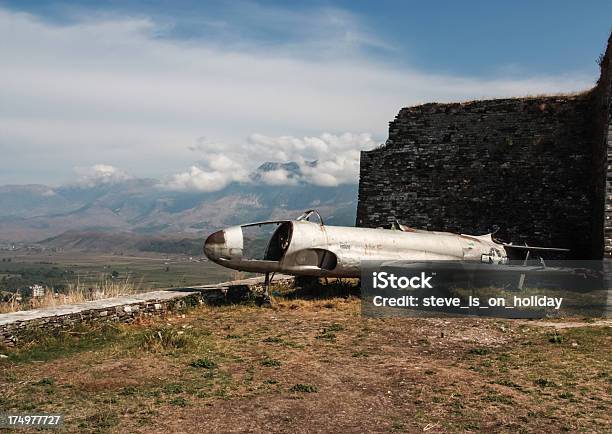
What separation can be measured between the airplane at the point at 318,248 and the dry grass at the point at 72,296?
2724 mm

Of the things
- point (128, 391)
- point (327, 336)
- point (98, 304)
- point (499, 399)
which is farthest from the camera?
point (98, 304)

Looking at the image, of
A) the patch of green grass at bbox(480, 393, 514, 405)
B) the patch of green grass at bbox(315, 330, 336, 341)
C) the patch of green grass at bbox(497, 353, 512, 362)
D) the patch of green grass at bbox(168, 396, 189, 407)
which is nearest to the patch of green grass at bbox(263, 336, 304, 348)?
the patch of green grass at bbox(315, 330, 336, 341)

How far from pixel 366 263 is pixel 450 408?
25.1 ft

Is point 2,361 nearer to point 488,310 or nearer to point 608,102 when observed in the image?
point 488,310

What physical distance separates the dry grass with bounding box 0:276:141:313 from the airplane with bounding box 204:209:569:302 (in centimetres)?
272

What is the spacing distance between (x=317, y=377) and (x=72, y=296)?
24.8ft

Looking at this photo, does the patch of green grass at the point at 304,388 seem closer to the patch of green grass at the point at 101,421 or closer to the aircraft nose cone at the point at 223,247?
the patch of green grass at the point at 101,421

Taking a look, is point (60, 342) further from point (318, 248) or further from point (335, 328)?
point (318, 248)

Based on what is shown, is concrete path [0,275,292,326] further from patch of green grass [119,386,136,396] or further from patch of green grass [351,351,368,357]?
patch of green grass [351,351,368,357]

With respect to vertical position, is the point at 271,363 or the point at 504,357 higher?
the point at 504,357

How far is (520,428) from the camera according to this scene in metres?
6.43

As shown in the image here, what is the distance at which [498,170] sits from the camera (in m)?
20.8

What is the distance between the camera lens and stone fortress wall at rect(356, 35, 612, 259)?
19.6 m

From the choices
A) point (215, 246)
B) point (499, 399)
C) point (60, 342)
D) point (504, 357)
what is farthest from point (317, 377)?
point (215, 246)
